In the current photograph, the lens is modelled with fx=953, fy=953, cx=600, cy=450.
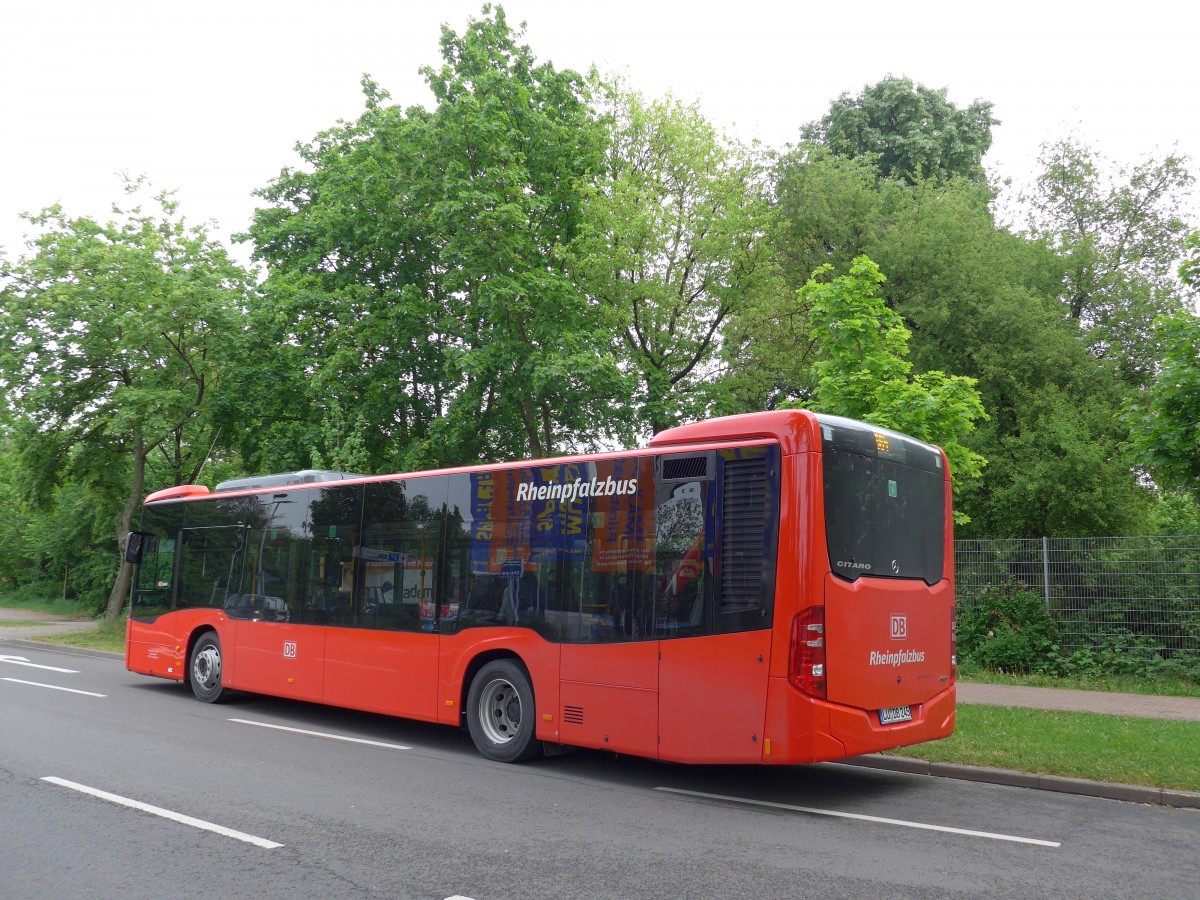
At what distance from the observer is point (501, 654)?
381 inches

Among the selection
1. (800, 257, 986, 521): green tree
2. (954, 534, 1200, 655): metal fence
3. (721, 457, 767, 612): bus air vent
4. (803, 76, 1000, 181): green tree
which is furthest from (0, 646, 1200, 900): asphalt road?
(803, 76, 1000, 181): green tree

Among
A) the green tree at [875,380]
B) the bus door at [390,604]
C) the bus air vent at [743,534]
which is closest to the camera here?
the bus air vent at [743,534]

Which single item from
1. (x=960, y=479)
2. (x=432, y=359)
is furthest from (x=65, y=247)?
(x=960, y=479)

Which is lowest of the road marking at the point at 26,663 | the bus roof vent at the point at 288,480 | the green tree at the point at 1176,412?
the road marking at the point at 26,663

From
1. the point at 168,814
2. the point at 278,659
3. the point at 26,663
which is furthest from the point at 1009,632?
the point at 26,663

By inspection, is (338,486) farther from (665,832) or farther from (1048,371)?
(1048,371)

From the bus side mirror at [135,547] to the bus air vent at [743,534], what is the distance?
11.1 meters

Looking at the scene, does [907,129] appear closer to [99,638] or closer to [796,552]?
[796,552]

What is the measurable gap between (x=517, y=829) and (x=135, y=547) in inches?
427

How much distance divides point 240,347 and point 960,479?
17110mm

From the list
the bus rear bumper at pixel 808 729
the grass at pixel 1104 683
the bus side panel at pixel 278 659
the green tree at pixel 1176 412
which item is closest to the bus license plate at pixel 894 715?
the bus rear bumper at pixel 808 729

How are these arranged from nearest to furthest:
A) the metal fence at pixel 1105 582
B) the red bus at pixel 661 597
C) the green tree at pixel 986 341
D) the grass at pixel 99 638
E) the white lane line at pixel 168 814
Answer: the white lane line at pixel 168 814, the red bus at pixel 661 597, the metal fence at pixel 1105 582, the green tree at pixel 986 341, the grass at pixel 99 638

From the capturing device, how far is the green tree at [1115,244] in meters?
24.0

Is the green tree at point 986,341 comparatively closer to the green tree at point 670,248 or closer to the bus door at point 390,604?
the green tree at point 670,248
